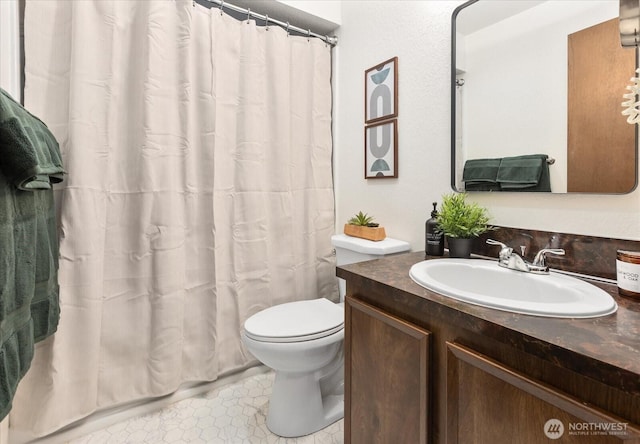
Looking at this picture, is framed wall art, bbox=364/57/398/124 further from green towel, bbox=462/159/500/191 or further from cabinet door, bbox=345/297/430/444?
cabinet door, bbox=345/297/430/444

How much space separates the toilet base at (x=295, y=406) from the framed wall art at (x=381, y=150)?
104 centimetres

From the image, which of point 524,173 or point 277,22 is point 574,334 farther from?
point 277,22

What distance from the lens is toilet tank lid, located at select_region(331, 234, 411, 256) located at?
58.6 inches

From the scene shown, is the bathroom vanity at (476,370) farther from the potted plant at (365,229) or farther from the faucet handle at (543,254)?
the potted plant at (365,229)

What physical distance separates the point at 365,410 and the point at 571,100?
1.17 meters

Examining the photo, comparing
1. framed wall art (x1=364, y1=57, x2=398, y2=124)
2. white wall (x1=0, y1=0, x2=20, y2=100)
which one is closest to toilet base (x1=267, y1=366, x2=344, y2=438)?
framed wall art (x1=364, y1=57, x2=398, y2=124)

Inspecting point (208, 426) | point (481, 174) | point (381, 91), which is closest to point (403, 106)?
point (381, 91)

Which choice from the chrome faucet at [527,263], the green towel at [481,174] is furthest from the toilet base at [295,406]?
the green towel at [481,174]

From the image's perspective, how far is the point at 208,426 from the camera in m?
1.43

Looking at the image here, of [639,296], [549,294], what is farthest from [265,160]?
[639,296]

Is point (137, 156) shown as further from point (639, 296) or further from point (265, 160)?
point (639, 296)

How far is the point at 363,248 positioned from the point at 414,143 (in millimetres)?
558

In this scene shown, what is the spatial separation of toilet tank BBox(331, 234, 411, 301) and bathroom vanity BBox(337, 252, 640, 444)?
1.39 feet

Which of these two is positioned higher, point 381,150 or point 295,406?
point 381,150
